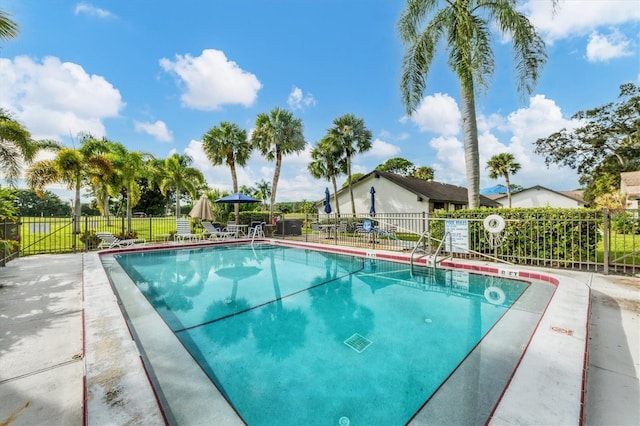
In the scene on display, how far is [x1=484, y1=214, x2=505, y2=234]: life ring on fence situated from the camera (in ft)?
23.7

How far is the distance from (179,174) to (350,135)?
532 inches

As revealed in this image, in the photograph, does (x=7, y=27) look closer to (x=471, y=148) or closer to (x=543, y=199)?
(x=471, y=148)

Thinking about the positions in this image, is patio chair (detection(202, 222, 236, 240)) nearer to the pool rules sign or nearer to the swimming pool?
the swimming pool

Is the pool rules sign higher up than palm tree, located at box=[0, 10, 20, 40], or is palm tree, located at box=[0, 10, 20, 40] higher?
palm tree, located at box=[0, 10, 20, 40]

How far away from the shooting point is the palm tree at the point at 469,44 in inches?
338

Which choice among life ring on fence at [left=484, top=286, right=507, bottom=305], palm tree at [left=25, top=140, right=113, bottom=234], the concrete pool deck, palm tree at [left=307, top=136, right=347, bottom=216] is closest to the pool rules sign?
life ring on fence at [left=484, top=286, right=507, bottom=305]

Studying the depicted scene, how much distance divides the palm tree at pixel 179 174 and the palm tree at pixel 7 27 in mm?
13808

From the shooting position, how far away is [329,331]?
13.3 feet

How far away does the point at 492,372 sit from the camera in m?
2.80

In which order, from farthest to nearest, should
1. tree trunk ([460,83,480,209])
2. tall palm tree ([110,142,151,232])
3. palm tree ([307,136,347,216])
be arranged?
palm tree ([307,136,347,216]), tall palm tree ([110,142,151,232]), tree trunk ([460,83,480,209])

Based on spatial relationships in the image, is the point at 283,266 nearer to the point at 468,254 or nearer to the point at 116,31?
the point at 468,254

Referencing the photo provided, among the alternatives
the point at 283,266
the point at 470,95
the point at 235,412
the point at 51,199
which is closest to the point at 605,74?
the point at 470,95

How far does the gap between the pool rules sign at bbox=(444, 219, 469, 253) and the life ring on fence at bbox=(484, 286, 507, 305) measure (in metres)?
2.17

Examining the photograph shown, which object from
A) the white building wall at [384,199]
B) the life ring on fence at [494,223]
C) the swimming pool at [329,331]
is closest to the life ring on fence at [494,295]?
the swimming pool at [329,331]
